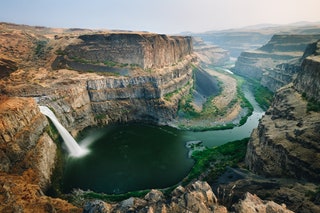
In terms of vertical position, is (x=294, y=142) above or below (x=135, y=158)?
above

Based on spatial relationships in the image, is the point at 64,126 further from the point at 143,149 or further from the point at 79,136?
the point at 143,149

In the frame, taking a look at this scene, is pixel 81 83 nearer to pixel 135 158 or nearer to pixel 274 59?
pixel 135 158

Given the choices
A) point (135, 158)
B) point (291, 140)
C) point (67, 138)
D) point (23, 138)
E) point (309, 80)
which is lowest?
point (135, 158)

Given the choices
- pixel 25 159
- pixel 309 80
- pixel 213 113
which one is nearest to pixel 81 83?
pixel 25 159

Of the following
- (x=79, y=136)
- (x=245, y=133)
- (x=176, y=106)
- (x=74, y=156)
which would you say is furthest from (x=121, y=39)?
(x=245, y=133)

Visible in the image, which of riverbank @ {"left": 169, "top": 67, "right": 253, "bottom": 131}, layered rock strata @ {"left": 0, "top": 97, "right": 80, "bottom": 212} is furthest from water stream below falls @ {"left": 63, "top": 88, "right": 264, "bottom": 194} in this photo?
layered rock strata @ {"left": 0, "top": 97, "right": 80, "bottom": 212}
